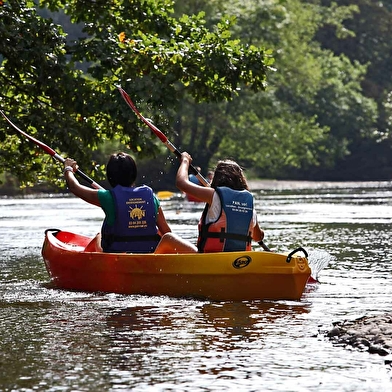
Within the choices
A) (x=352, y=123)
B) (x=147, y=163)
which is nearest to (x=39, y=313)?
(x=147, y=163)

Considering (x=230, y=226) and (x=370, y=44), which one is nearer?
(x=230, y=226)

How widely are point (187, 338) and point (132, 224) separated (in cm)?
308

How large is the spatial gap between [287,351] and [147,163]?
46.1 meters

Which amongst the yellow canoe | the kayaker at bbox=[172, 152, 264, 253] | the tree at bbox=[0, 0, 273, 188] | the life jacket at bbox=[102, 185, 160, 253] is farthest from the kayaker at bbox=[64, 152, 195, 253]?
the tree at bbox=[0, 0, 273, 188]

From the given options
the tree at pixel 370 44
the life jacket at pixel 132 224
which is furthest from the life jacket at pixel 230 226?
the tree at pixel 370 44

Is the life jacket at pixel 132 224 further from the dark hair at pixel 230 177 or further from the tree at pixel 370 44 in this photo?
the tree at pixel 370 44

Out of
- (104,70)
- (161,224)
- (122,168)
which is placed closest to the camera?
(122,168)

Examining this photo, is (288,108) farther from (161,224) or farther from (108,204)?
(108,204)

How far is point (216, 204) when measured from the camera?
10.9m

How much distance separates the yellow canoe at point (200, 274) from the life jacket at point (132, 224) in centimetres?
24

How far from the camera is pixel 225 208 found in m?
10.9

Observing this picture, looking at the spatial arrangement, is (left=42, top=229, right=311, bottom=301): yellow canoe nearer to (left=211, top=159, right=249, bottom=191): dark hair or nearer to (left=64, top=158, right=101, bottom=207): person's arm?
(left=64, top=158, right=101, bottom=207): person's arm

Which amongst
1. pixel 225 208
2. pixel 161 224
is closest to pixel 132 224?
pixel 161 224

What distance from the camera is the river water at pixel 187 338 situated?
697 cm
